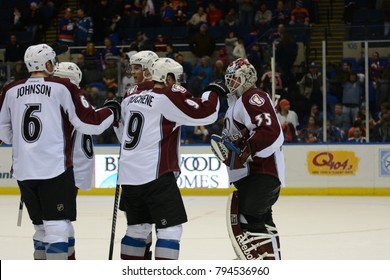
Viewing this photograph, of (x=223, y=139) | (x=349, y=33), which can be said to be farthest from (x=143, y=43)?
(x=223, y=139)

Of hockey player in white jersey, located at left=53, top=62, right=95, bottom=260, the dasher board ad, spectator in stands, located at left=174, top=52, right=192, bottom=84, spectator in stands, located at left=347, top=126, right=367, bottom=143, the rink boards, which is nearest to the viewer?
hockey player in white jersey, located at left=53, top=62, right=95, bottom=260

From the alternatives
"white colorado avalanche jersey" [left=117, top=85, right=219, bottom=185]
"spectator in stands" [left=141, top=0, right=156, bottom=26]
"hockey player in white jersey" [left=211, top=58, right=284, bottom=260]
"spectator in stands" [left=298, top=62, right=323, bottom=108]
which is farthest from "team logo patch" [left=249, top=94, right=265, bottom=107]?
"spectator in stands" [left=141, top=0, right=156, bottom=26]

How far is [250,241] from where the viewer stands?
575 cm

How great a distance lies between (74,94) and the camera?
552 cm

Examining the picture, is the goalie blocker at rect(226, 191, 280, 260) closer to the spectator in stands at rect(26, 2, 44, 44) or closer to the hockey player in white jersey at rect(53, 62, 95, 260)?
the hockey player in white jersey at rect(53, 62, 95, 260)

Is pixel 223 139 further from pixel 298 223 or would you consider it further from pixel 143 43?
pixel 143 43

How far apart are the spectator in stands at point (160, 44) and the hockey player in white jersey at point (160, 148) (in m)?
9.46

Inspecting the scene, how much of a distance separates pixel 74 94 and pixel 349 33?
8.50 metres

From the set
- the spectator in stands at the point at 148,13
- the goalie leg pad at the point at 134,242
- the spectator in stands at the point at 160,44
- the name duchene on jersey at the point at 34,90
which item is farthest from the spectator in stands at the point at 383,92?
the name duchene on jersey at the point at 34,90

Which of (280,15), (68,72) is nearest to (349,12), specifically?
(280,15)

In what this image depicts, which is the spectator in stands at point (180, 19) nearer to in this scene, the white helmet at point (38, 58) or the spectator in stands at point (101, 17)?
the spectator in stands at point (101, 17)

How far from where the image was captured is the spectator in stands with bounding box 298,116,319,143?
12.8 meters

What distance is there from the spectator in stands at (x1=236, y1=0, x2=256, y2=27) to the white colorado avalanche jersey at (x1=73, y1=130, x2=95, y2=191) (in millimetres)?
10675

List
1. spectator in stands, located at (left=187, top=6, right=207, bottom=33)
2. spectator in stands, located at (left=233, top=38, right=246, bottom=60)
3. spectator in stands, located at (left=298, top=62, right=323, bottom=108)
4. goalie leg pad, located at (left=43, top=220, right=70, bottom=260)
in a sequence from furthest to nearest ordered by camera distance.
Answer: spectator in stands, located at (left=187, top=6, right=207, bottom=33) → spectator in stands, located at (left=233, top=38, right=246, bottom=60) → spectator in stands, located at (left=298, top=62, right=323, bottom=108) → goalie leg pad, located at (left=43, top=220, right=70, bottom=260)
